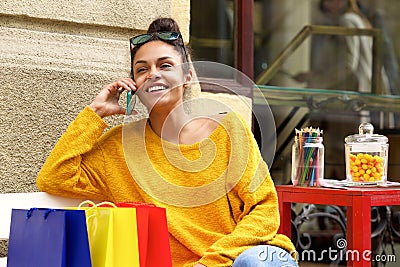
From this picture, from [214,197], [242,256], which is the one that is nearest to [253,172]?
[214,197]

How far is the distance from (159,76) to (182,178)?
13.9 inches

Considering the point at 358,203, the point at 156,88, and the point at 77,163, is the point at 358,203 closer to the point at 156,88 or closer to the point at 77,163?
the point at 156,88

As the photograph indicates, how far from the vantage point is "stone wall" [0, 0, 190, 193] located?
3.40 m

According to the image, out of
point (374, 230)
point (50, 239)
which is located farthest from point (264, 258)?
point (374, 230)

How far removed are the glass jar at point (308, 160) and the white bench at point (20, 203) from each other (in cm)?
99

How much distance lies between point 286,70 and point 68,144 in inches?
196

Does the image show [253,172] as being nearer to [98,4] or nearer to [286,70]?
[98,4]

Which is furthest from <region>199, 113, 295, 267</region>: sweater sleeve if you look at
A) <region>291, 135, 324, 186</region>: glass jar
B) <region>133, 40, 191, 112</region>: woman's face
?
<region>291, 135, 324, 186</region>: glass jar

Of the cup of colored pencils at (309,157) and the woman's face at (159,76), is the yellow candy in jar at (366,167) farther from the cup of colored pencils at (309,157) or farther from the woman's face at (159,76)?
the woman's face at (159,76)

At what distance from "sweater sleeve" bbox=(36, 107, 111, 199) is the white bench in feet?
0.09

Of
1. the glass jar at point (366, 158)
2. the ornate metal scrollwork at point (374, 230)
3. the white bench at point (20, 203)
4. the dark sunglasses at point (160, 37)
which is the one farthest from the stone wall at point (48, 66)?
the ornate metal scrollwork at point (374, 230)

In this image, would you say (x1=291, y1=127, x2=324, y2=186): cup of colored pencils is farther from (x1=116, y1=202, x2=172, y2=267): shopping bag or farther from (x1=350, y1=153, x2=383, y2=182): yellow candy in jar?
(x1=116, y1=202, x2=172, y2=267): shopping bag

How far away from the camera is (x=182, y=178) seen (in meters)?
2.96

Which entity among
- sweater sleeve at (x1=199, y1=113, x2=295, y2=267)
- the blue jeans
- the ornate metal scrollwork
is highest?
sweater sleeve at (x1=199, y1=113, x2=295, y2=267)
